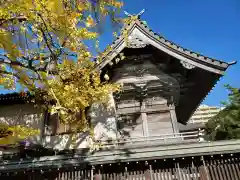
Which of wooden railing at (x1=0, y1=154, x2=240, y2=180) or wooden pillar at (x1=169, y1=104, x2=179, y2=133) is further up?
wooden pillar at (x1=169, y1=104, x2=179, y2=133)

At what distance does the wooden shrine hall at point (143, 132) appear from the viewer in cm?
907

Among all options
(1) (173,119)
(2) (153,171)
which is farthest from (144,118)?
(2) (153,171)

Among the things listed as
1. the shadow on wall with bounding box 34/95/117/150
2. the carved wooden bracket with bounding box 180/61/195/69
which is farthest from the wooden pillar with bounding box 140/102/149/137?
the carved wooden bracket with bounding box 180/61/195/69

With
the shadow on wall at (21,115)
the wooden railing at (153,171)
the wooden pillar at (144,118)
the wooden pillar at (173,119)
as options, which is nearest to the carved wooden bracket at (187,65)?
the wooden pillar at (173,119)

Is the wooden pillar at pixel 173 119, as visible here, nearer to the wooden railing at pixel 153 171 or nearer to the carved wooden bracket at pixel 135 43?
the wooden railing at pixel 153 171

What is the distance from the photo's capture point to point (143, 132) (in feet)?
38.6

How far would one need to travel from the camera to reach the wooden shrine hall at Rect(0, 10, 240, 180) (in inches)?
357

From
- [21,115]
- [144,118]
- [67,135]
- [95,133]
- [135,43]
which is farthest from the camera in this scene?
[21,115]

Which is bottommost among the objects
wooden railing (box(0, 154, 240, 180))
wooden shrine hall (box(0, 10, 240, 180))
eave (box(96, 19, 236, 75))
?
wooden railing (box(0, 154, 240, 180))

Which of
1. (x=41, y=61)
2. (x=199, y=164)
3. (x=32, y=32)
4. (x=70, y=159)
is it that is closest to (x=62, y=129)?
(x=70, y=159)

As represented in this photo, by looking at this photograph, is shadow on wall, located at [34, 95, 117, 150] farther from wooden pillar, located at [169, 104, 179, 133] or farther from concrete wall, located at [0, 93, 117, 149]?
wooden pillar, located at [169, 104, 179, 133]

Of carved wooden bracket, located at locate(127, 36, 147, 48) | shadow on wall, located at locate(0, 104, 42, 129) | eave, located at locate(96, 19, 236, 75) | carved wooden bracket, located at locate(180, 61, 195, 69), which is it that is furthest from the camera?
shadow on wall, located at locate(0, 104, 42, 129)

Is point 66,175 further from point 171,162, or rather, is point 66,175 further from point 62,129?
point 171,162

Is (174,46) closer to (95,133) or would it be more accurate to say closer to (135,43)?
(135,43)
